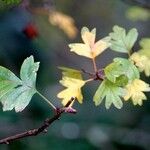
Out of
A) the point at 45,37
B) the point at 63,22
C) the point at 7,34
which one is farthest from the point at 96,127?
the point at 63,22

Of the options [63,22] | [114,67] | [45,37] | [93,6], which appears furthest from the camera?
[93,6]

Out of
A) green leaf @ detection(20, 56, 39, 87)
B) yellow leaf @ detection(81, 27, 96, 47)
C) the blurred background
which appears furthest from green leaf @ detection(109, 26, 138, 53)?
the blurred background

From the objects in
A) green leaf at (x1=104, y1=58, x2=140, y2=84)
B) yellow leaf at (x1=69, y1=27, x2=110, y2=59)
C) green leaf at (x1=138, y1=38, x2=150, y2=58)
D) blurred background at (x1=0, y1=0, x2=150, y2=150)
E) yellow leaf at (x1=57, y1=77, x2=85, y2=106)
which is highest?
yellow leaf at (x1=69, y1=27, x2=110, y2=59)

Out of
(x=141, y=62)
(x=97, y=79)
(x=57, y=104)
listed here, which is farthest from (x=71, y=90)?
(x=57, y=104)

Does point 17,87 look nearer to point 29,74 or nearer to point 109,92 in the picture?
point 29,74

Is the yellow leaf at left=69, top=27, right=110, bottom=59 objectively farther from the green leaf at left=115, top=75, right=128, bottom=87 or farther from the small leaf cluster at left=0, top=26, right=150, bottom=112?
the green leaf at left=115, top=75, right=128, bottom=87

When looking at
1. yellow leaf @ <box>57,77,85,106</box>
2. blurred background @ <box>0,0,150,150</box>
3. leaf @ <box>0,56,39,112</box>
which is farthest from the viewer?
blurred background @ <box>0,0,150,150</box>

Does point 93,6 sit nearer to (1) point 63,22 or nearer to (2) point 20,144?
(2) point 20,144

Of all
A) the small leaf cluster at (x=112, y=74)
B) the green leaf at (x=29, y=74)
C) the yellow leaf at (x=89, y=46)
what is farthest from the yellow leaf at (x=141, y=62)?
the green leaf at (x=29, y=74)

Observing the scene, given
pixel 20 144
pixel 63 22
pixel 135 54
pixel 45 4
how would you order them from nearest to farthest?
pixel 135 54 → pixel 45 4 → pixel 63 22 → pixel 20 144
